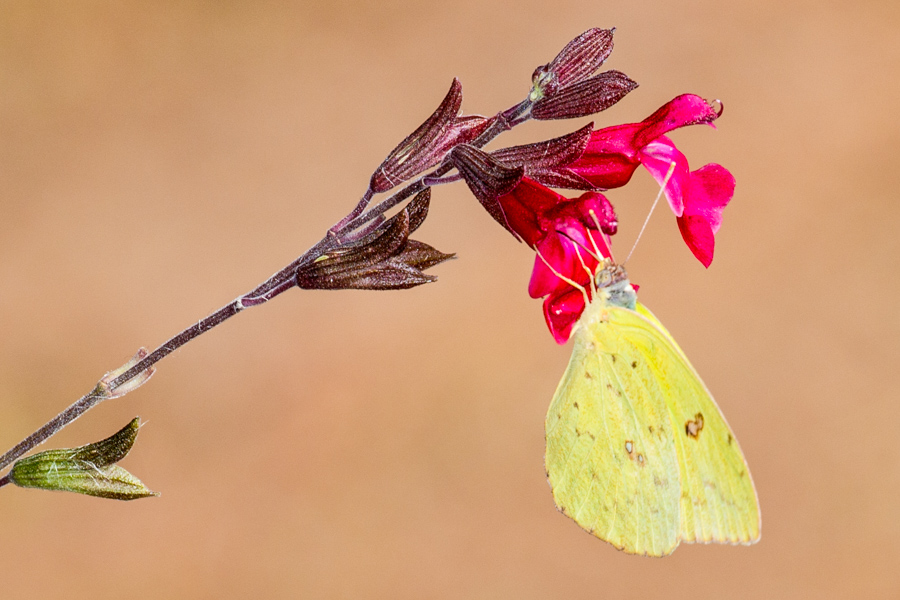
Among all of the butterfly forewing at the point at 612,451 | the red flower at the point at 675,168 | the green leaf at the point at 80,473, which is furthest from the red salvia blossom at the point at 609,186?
the green leaf at the point at 80,473

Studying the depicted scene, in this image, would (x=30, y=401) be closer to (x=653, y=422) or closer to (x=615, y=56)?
(x=653, y=422)

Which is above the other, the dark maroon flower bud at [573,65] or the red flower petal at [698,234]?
the dark maroon flower bud at [573,65]

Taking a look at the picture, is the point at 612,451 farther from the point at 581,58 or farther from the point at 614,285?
the point at 581,58

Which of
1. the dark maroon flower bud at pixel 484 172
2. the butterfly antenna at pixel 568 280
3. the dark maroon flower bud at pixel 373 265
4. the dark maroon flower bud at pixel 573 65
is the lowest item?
the butterfly antenna at pixel 568 280

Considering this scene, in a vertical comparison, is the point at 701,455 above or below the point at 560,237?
below

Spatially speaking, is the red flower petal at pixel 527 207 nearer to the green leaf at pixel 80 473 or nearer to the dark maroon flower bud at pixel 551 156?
the dark maroon flower bud at pixel 551 156

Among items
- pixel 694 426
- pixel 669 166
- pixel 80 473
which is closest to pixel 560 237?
pixel 669 166
